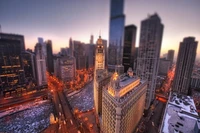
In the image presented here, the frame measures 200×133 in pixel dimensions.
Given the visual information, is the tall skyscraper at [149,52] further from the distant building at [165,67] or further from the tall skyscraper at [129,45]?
the distant building at [165,67]

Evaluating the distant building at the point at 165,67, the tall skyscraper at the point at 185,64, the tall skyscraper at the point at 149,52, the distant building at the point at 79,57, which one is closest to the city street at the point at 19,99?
the tall skyscraper at the point at 149,52

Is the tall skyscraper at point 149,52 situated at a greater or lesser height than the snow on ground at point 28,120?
greater

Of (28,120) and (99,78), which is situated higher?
(99,78)

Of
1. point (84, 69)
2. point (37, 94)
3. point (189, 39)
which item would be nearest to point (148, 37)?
point (189, 39)

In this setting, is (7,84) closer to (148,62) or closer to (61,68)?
(61,68)

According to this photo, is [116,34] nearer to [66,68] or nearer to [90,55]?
[66,68]

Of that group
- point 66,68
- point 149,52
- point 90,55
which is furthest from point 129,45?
point 90,55
